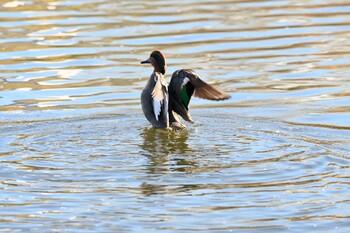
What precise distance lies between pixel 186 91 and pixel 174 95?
141 mm

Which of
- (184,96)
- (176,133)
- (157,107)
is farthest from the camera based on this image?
(184,96)

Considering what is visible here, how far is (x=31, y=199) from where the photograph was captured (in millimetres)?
8609

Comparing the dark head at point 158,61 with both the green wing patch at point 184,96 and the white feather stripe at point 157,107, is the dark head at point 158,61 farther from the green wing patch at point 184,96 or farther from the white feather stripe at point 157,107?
the white feather stripe at point 157,107

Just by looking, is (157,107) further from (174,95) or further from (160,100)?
(174,95)

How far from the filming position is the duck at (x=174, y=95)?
1156cm

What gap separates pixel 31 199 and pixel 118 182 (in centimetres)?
83

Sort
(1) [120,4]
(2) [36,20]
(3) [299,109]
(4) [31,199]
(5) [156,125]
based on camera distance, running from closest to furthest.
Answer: (4) [31,199], (5) [156,125], (3) [299,109], (2) [36,20], (1) [120,4]

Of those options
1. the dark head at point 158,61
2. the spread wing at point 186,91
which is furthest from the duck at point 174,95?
the dark head at point 158,61

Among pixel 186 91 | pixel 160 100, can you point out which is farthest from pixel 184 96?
pixel 160 100

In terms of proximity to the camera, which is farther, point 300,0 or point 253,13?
point 300,0

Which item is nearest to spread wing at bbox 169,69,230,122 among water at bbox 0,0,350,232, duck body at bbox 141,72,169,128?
duck body at bbox 141,72,169,128

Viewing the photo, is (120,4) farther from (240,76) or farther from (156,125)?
(156,125)

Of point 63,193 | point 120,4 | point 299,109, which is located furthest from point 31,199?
point 120,4

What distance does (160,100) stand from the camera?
11461 mm
